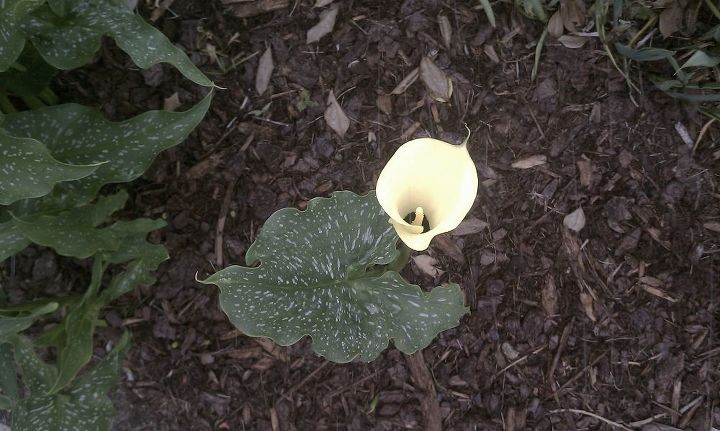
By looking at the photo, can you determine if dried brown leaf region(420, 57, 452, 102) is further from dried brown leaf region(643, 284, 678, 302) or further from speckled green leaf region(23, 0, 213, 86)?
dried brown leaf region(643, 284, 678, 302)

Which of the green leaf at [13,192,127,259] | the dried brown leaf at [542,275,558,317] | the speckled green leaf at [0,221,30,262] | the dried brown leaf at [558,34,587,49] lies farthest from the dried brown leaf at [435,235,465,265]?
the speckled green leaf at [0,221,30,262]

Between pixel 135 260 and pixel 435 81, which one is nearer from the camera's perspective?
pixel 135 260

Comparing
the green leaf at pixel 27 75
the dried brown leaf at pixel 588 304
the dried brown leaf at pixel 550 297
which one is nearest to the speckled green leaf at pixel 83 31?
the green leaf at pixel 27 75

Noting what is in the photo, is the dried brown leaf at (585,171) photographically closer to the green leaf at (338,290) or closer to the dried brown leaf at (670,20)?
the dried brown leaf at (670,20)

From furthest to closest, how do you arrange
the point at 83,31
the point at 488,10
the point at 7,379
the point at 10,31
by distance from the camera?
the point at 488,10
the point at 7,379
the point at 83,31
the point at 10,31

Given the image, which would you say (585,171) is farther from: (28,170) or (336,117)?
(28,170)

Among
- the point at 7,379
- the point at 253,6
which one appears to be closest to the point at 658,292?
the point at 253,6

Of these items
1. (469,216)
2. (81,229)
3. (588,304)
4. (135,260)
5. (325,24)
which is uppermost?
(325,24)
